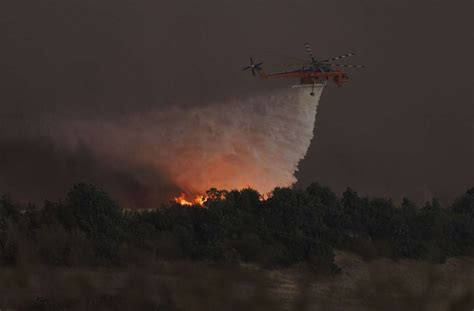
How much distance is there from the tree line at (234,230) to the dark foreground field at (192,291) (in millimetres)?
2373

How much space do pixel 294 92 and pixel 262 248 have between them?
20354 millimetres

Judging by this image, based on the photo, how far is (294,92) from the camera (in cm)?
5044

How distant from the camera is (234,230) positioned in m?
33.6

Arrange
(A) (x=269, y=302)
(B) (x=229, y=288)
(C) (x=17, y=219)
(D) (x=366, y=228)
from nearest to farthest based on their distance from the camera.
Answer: (B) (x=229, y=288) → (A) (x=269, y=302) → (C) (x=17, y=219) → (D) (x=366, y=228)

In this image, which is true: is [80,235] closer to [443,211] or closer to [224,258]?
[224,258]

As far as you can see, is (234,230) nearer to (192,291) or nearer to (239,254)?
(239,254)

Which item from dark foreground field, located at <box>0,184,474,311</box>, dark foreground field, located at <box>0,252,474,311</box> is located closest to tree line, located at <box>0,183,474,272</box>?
dark foreground field, located at <box>0,184,474,311</box>

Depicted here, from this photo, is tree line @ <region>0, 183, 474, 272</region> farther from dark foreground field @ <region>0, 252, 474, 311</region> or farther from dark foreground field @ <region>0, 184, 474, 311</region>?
dark foreground field @ <region>0, 252, 474, 311</region>

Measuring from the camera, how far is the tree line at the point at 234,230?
2761 centimetres

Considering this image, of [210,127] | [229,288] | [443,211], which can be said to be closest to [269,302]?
[229,288]

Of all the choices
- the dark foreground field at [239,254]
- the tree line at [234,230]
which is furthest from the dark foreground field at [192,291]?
the tree line at [234,230]

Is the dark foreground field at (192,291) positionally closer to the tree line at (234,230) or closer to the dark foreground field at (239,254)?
the dark foreground field at (239,254)

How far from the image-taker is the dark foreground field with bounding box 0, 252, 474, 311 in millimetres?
16828

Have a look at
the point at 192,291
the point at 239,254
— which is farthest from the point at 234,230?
the point at 192,291
